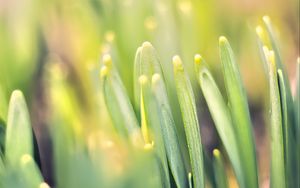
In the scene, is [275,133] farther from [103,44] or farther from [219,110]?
[103,44]

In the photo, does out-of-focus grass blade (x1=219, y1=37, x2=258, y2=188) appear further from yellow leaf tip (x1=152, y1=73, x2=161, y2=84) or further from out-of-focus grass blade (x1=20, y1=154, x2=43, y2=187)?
out-of-focus grass blade (x1=20, y1=154, x2=43, y2=187)

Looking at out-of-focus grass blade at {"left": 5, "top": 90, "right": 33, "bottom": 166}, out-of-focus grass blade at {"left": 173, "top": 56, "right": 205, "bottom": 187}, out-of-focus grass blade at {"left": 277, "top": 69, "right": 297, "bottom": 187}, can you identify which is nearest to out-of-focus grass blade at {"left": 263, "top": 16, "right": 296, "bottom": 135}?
out-of-focus grass blade at {"left": 277, "top": 69, "right": 297, "bottom": 187}

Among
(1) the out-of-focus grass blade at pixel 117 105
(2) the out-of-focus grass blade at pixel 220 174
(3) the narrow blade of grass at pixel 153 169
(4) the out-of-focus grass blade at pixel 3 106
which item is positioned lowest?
(2) the out-of-focus grass blade at pixel 220 174

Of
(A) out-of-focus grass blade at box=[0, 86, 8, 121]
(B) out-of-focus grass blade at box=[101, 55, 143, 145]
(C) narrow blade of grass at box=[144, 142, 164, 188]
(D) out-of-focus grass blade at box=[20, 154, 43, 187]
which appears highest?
(A) out-of-focus grass blade at box=[0, 86, 8, 121]

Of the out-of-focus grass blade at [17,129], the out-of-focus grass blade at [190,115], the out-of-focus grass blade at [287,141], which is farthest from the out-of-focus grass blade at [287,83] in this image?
the out-of-focus grass blade at [17,129]

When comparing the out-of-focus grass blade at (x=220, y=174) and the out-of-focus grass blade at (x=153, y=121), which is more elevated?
the out-of-focus grass blade at (x=153, y=121)

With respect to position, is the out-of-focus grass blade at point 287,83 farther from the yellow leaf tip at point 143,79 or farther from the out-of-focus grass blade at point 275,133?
the yellow leaf tip at point 143,79

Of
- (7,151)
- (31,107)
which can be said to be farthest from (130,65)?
(7,151)
